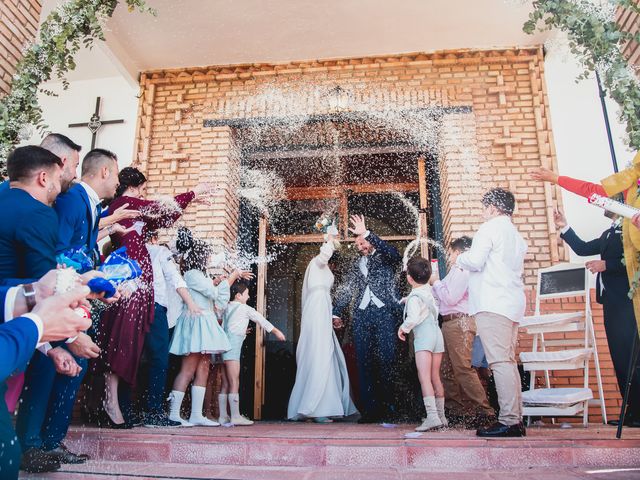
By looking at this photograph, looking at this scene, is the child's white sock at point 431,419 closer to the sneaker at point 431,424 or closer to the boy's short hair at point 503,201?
the sneaker at point 431,424

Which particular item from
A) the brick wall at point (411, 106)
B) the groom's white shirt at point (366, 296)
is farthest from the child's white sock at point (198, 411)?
the brick wall at point (411, 106)

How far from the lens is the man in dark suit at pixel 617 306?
15.8ft

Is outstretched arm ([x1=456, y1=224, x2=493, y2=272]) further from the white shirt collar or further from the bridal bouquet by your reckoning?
the bridal bouquet

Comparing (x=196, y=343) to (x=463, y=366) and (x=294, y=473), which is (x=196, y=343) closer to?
(x=294, y=473)

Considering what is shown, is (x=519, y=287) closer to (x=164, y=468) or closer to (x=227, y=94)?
(x=164, y=468)

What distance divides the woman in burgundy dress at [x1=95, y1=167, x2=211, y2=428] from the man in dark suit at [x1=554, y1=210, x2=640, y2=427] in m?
4.04

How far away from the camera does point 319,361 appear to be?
606cm

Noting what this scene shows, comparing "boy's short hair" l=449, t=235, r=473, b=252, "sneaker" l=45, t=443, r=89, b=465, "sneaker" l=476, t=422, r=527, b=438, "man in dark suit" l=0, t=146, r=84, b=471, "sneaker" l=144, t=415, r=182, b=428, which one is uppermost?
"boy's short hair" l=449, t=235, r=473, b=252

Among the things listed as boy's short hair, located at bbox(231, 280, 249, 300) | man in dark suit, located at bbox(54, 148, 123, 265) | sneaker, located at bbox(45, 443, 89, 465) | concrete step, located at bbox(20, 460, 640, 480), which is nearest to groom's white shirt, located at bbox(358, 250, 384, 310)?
boy's short hair, located at bbox(231, 280, 249, 300)

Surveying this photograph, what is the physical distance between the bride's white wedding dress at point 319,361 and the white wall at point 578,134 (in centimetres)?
296

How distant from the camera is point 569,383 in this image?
610 centimetres

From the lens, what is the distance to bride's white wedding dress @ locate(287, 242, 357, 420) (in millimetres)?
5949

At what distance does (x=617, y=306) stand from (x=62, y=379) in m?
4.60

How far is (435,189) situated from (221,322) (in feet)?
11.2
